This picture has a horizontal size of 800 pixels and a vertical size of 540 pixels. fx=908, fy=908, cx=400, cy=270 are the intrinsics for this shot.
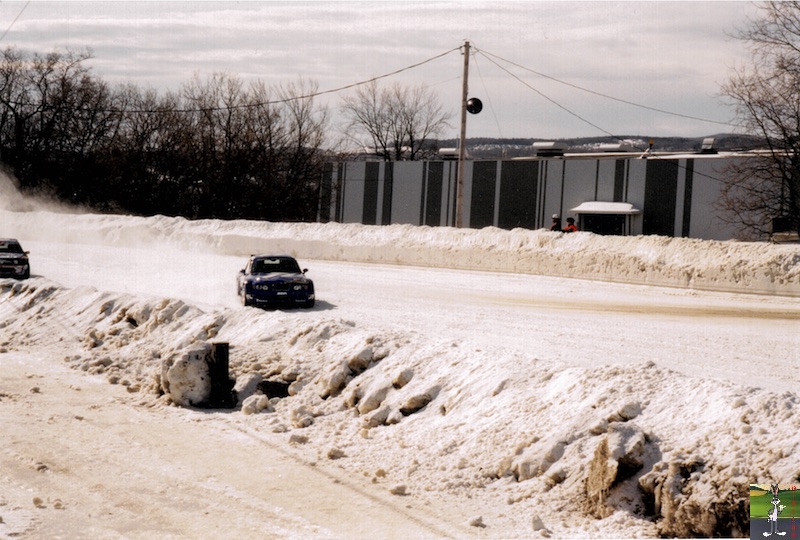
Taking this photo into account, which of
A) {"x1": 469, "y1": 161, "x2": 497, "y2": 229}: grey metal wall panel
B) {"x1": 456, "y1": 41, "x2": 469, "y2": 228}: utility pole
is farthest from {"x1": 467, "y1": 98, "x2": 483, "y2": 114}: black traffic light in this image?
{"x1": 469, "y1": 161, "x2": 497, "y2": 229}: grey metal wall panel

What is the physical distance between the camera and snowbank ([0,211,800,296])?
88.8 ft

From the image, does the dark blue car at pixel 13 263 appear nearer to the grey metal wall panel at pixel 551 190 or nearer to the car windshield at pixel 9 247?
the car windshield at pixel 9 247

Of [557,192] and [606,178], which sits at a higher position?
[606,178]

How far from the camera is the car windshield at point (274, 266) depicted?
77.7 feet

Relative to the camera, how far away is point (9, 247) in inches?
1266

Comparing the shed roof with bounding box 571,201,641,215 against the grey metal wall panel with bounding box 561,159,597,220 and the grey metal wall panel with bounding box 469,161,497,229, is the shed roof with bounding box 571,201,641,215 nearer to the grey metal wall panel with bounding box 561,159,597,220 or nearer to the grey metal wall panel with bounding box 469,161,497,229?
the grey metal wall panel with bounding box 561,159,597,220

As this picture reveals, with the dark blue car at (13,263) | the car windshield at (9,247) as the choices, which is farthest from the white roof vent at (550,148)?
the dark blue car at (13,263)

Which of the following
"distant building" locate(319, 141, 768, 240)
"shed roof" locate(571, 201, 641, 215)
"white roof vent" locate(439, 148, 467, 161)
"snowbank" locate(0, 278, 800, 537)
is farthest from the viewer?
"white roof vent" locate(439, 148, 467, 161)

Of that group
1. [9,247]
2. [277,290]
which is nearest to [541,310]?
[277,290]

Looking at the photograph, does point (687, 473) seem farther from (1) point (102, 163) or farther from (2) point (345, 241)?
(1) point (102, 163)

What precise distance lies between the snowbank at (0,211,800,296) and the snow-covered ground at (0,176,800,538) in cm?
20

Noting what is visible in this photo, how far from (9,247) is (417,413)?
23.6 metres

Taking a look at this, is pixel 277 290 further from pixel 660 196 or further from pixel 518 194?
pixel 518 194

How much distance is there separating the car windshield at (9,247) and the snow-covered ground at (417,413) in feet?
16.4
